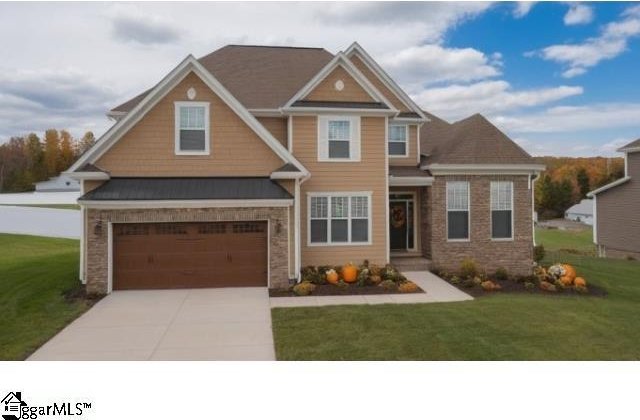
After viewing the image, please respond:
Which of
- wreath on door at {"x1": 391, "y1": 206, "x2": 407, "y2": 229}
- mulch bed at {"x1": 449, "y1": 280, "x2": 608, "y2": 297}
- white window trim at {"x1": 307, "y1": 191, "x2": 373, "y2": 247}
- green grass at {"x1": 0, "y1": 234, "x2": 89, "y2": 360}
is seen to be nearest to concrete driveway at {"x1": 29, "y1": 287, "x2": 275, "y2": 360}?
green grass at {"x1": 0, "y1": 234, "x2": 89, "y2": 360}

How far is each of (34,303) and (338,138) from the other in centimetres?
1016

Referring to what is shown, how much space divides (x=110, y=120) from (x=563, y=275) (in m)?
16.9

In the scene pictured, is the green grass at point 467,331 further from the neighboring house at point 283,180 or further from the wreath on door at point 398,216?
the wreath on door at point 398,216

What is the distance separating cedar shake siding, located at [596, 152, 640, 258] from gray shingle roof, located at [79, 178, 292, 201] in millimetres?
23381


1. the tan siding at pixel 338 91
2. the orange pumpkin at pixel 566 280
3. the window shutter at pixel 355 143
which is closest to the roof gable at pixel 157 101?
the window shutter at pixel 355 143

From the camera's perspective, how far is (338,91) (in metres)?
14.9

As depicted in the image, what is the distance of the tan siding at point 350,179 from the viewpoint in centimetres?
1488

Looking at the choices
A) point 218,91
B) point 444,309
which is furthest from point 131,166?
point 444,309

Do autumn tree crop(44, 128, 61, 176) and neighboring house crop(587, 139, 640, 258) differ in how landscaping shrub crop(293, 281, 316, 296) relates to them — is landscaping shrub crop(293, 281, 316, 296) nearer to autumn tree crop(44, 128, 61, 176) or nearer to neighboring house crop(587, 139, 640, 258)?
neighboring house crop(587, 139, 640, 258)

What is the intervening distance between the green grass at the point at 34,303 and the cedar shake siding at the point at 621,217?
28.8 metres

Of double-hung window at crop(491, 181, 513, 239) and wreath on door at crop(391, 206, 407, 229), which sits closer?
double-hung window at crop(491, 181, 513, 239)

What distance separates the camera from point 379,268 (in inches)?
571

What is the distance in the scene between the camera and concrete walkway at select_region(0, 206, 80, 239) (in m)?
34.7
